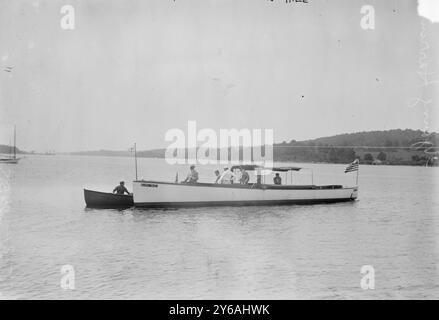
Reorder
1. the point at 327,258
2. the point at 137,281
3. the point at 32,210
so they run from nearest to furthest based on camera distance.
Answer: the point at 137,281 < the point at 327,258 < the point at 32,210

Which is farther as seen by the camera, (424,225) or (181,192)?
(181,192)

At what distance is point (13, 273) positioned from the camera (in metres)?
15.4

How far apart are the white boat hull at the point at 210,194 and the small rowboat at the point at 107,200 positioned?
0.71 meters

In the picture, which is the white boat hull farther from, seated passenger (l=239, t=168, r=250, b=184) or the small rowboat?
the small rowboat

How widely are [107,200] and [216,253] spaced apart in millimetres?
13809

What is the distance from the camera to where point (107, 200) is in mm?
30266

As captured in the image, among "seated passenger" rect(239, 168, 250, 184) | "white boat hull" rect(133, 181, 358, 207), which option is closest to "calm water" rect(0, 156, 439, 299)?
"white boat hull" rect(133, 181, 358, 207)

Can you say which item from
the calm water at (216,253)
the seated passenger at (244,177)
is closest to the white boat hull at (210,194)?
the seated passenger at (244,177)

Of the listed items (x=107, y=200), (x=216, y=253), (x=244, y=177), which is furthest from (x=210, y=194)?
(x=216, y=253)

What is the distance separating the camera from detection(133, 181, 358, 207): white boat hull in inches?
1155

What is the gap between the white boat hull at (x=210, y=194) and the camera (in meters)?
29.3
